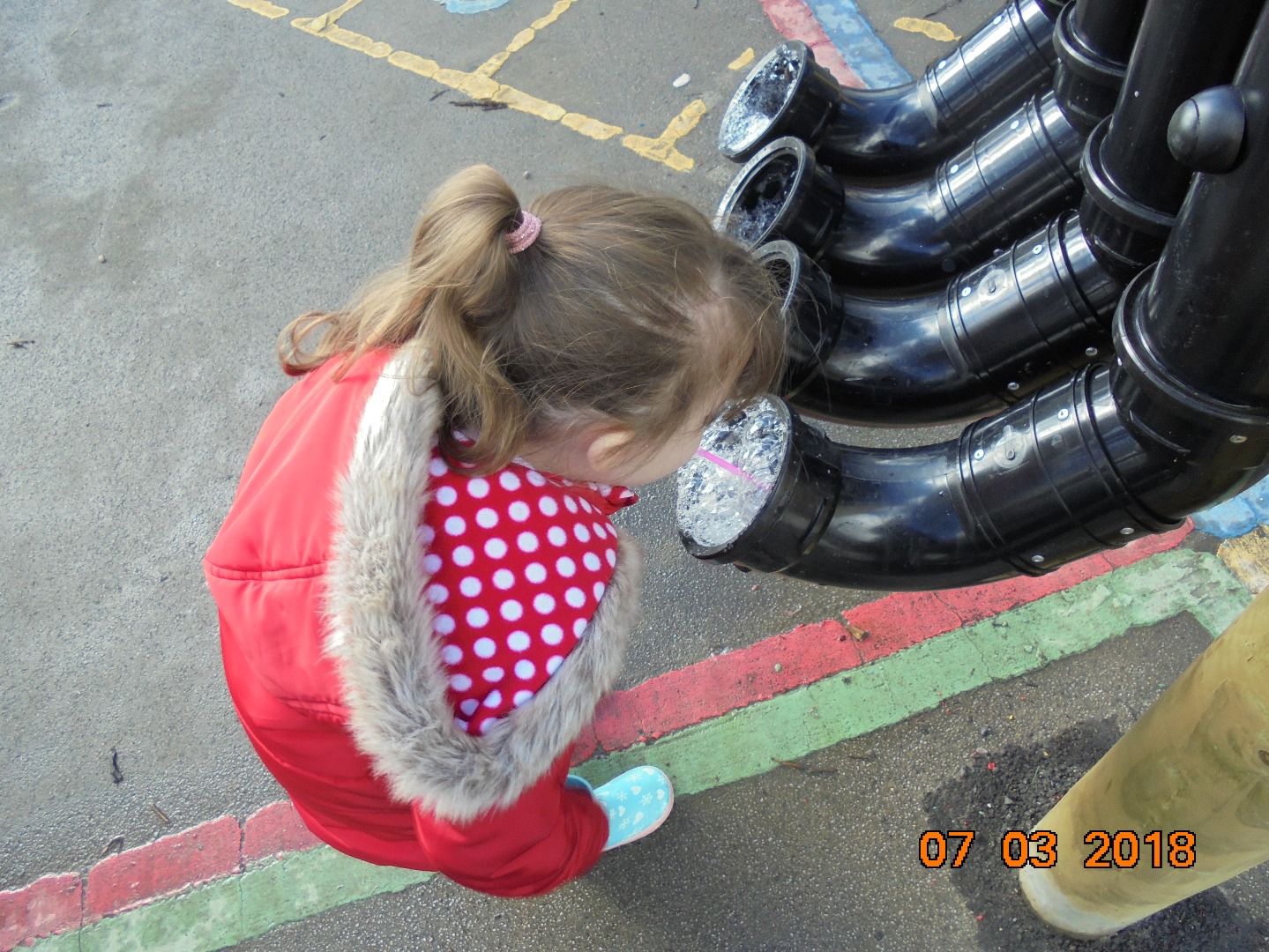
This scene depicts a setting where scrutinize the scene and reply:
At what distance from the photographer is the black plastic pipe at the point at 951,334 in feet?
5.54

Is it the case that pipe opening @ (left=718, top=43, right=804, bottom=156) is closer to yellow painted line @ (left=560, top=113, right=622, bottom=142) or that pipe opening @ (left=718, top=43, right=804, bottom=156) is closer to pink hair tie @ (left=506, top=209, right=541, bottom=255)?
yellow painted line @ (left=560, top=113, right=622, bottom=142)

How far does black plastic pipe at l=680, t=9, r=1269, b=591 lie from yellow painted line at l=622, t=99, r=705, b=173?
174 centimetres

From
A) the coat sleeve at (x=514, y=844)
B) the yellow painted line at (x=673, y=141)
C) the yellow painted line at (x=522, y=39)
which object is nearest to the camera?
the coat sleeve at (x=514, y=844)

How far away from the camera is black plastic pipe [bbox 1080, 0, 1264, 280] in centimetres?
127


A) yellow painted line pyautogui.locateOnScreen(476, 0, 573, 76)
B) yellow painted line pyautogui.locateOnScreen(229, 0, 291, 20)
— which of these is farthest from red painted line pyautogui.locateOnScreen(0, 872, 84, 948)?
yellow painted line pyautogui.locateOnScreen(229, 0, 291, 20)

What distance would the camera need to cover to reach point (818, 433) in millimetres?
1832

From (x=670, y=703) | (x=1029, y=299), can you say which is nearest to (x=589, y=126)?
(x=1029, y=299)

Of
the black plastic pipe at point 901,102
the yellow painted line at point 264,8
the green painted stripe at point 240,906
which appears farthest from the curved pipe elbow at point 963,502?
the yellow painted line at point 264,8

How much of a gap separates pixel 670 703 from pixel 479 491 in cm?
111

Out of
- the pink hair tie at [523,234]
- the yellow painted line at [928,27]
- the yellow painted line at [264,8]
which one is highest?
the pink hair tie at [523,234]

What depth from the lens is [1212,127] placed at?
92 centimetres

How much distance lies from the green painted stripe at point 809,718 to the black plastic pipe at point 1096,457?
1.29 feet

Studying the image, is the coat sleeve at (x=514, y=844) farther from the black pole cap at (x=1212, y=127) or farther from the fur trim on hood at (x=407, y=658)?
the black pole cap at (x=1212, y=127)

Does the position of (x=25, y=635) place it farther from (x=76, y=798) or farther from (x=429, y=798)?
(x=429, y=798)
